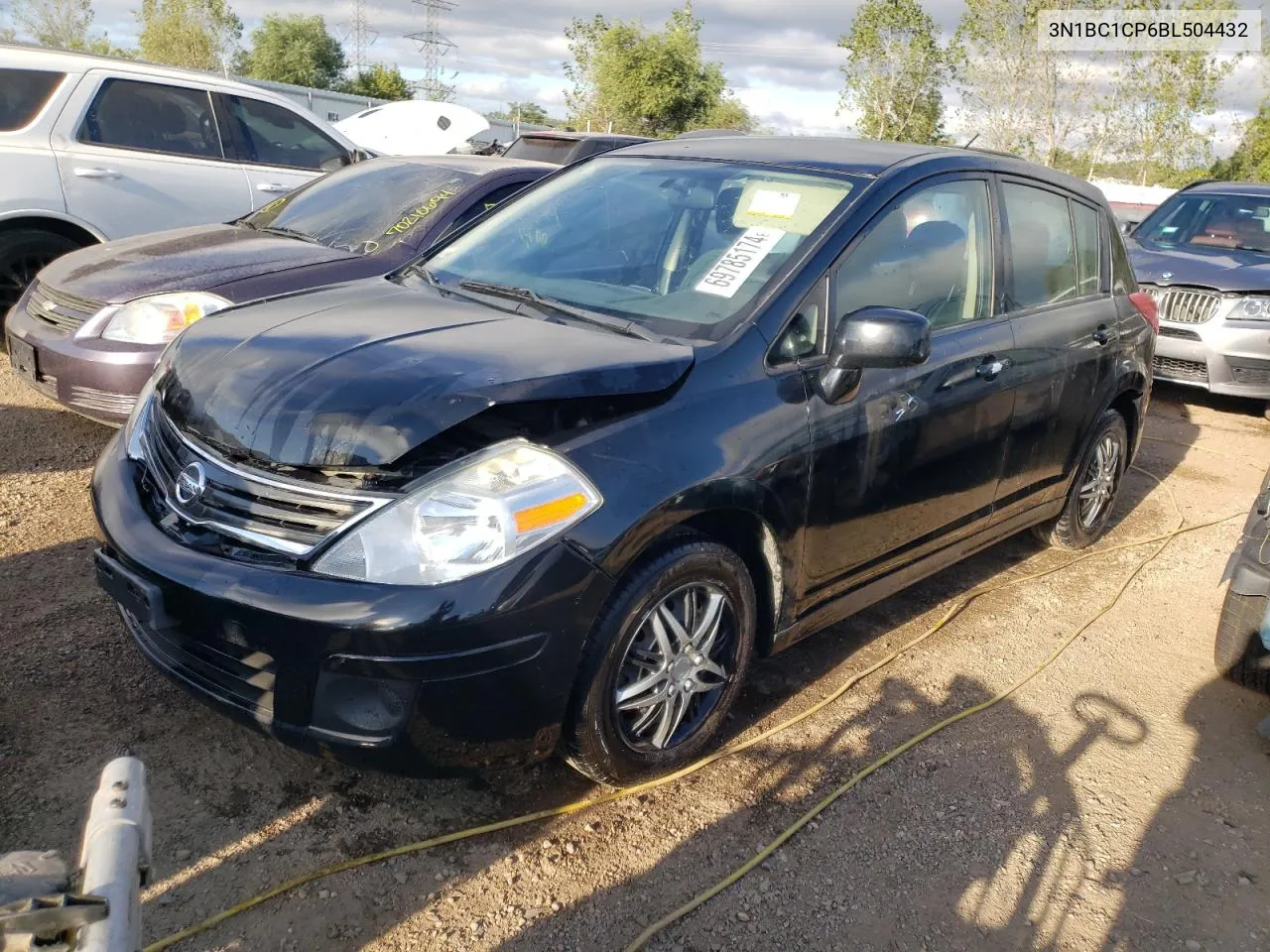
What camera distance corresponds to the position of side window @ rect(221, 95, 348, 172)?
7281 millimetres

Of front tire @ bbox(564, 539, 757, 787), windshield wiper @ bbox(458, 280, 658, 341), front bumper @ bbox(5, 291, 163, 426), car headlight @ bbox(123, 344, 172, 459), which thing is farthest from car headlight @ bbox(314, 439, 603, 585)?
front bumper @ bbox(5, 291, 163, 426)

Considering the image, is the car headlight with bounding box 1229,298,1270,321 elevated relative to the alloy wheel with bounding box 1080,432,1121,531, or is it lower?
elevated

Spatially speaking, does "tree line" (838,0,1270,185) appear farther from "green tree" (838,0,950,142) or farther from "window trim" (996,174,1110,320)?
"window trim" (996,174,1110,320)

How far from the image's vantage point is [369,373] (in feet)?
8.39

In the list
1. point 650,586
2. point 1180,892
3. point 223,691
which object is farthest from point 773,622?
point 223,691

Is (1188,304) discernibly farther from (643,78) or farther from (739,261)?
(643,78)

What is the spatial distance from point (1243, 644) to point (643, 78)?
38.8 meters

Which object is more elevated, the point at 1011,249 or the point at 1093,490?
the point at 1011,249

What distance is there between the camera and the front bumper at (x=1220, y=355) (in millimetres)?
8039

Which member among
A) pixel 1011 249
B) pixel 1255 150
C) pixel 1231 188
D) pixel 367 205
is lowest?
pixel 367 205

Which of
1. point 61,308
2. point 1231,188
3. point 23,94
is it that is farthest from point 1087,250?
point 23,94

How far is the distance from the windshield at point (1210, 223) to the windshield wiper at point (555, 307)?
26.0ft

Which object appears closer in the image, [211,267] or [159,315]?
[159,315]

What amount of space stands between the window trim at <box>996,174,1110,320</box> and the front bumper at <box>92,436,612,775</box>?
7.55ft
